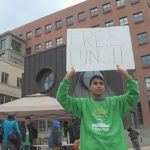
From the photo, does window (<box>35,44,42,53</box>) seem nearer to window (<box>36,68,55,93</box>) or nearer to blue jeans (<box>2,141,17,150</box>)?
window (<box>36,68,55,93</box>)

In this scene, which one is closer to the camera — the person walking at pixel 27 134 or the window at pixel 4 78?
the person walking at pixel 27 134

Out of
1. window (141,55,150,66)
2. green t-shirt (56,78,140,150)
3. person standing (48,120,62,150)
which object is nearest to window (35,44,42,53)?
window (141,55,150,66)

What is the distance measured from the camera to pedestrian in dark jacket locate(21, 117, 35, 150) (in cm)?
1092

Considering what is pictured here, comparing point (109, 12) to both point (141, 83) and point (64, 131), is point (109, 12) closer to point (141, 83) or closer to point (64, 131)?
point (141, 83)

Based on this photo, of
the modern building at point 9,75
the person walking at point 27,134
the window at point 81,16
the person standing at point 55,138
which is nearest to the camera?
the person standing at point 55,138

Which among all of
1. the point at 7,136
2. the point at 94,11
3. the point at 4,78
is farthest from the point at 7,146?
the point at 94,11

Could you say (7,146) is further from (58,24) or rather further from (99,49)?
(58,24)

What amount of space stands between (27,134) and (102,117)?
871cm

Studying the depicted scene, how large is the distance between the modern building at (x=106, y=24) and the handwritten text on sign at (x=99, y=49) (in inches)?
1302

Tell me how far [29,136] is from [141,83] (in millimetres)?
27839

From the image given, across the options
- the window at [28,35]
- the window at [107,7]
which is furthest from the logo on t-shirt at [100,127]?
the window at [28,35]

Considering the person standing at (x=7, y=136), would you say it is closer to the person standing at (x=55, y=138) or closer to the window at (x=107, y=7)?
the person standing at (x=55, y=138)

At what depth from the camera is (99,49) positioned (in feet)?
10.8

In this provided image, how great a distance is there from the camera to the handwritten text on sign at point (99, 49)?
319 centimetres
